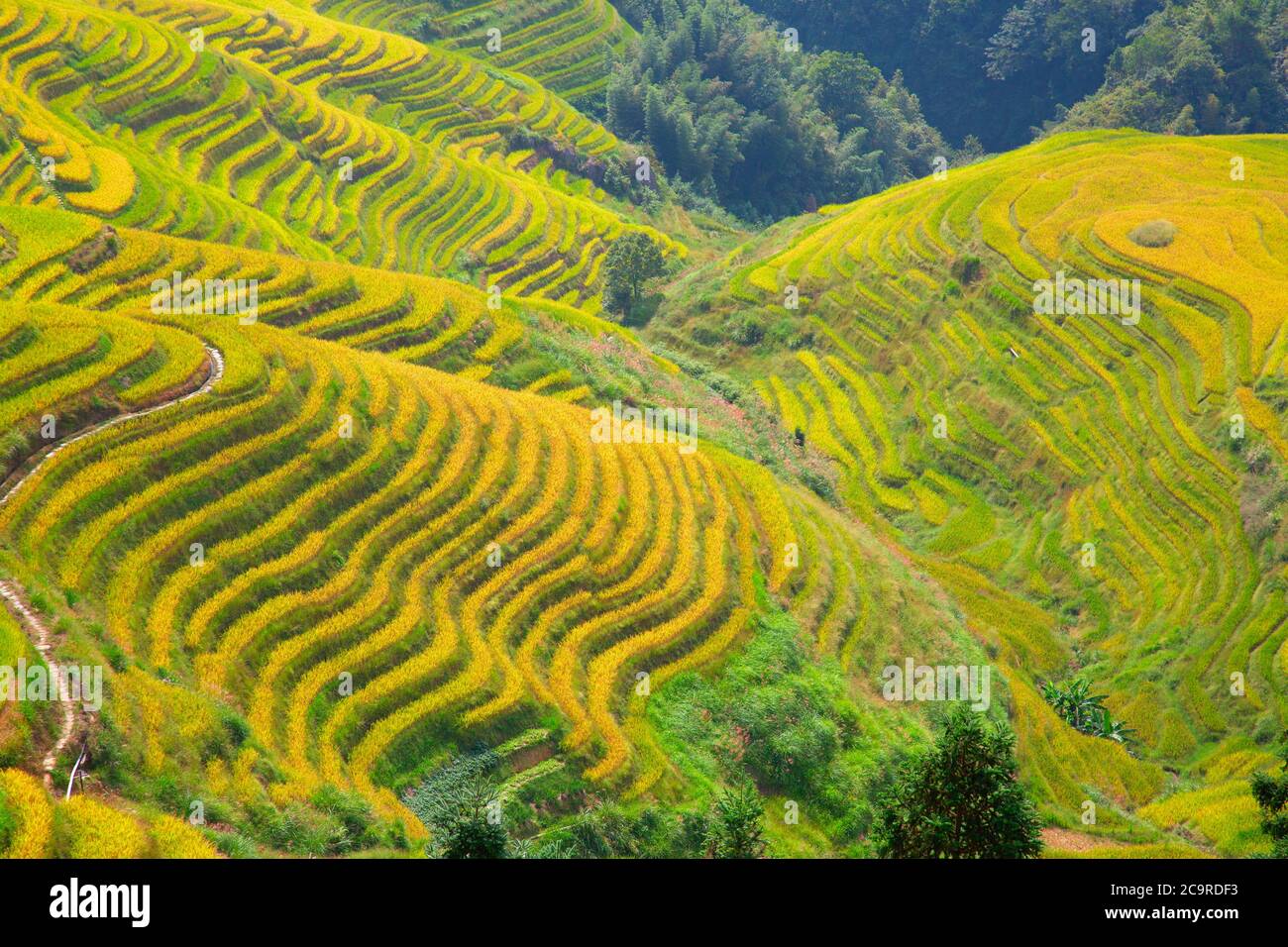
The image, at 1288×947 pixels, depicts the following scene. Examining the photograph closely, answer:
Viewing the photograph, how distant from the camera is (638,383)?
43.4 metres

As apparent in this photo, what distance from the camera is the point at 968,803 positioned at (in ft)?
59.6

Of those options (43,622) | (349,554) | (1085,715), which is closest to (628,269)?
(1085,715)

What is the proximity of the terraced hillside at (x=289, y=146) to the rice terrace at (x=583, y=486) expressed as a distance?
349mm

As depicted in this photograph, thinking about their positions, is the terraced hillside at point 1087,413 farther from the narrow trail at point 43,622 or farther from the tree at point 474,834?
the narrow trail at point 43,622

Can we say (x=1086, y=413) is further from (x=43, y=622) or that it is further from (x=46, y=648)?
(x=46, y=648)

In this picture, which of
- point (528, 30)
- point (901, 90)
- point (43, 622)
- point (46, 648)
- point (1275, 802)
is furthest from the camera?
point (901, 90)

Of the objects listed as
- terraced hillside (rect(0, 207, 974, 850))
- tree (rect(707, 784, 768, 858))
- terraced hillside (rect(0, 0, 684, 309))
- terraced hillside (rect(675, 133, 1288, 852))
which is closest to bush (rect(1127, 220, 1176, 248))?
terraced hillside (rect(675, 133, 1288, 852))

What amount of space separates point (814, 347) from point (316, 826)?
47.0 meters

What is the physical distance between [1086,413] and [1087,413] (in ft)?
0.14

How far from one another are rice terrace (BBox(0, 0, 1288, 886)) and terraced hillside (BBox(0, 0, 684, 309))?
0.35 metres

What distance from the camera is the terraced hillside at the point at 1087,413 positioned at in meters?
36.4

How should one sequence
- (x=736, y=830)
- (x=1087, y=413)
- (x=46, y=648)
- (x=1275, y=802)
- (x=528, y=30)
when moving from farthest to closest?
1. (x=528, y=30)
2. (x=1087, y=413)
3. (x=1275, y=802)
4. (x=736, y=830)
5. (x=46, y=648)

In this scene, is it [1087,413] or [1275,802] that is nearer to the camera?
[1275,802]

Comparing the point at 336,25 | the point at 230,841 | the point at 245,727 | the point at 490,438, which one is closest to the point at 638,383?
the point at 490,438
